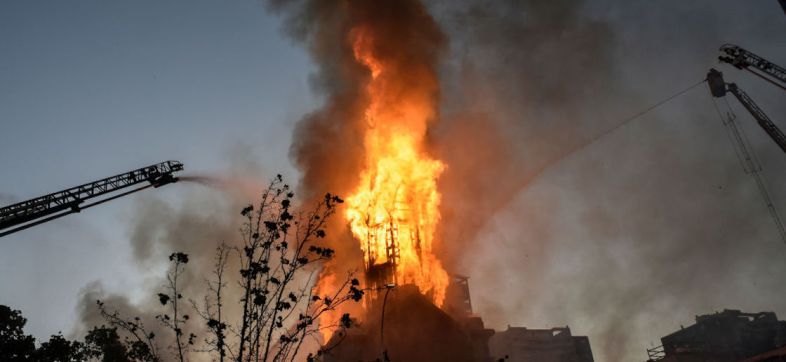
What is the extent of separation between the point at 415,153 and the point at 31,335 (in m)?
38.9

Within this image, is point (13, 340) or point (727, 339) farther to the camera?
point (727, 339)

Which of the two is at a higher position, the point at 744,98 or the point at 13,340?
the point at 744,98

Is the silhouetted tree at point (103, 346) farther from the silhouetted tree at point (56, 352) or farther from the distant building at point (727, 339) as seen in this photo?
the distant building at point (727, 339)

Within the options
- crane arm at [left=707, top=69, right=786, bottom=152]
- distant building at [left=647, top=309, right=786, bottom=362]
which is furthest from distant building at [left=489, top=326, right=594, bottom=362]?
crane arm at [left=707, top=69, right=786, bottom=152]

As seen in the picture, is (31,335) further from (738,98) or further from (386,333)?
(738,98)

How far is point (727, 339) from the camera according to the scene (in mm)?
73875

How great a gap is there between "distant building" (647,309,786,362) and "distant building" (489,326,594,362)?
14688mm

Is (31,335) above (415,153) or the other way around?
the other way around

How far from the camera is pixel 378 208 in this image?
198ft

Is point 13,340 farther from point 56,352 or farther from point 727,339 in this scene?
point 727,339

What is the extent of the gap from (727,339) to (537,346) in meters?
26.4

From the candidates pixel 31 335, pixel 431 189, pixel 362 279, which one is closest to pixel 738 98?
pixel 431 189

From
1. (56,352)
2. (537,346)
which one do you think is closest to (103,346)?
Answer: (56,352)

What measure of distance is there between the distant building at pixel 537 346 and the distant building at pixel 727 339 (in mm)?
14688
